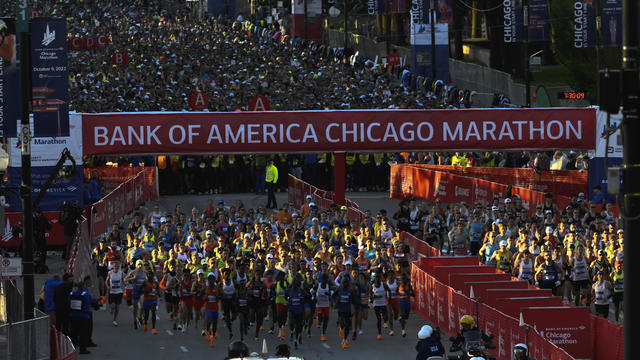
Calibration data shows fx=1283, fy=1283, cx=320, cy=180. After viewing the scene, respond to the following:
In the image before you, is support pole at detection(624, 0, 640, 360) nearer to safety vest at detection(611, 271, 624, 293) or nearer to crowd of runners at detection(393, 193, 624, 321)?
crowd of runners at detection(393, 193, 624, 321)

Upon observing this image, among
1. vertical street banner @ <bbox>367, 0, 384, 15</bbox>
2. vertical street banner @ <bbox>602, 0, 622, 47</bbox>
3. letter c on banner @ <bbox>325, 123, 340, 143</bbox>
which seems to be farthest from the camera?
vertical street banner @ <bbox>367, 0, 384, 15</bbox>

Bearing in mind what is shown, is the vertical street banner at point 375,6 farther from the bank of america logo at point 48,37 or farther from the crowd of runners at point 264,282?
the bank of america logo at point 48,37

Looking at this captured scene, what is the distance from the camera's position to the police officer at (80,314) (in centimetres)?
2513

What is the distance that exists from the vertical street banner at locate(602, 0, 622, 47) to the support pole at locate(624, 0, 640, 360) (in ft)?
95.4

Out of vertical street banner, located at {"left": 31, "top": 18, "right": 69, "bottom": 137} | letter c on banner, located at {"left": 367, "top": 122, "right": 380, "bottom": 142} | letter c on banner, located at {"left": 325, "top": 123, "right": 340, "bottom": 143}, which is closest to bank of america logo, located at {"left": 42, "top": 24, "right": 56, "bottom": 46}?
vertical street banner, located at {"left": 31, "top": 18, "right": 69, "bottom": 137}

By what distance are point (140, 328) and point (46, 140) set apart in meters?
10.4

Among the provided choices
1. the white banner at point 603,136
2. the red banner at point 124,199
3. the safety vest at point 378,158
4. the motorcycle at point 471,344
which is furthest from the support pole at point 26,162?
A: the safety vest at point 378,158

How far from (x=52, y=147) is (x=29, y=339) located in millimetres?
16426

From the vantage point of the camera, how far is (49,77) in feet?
80.4

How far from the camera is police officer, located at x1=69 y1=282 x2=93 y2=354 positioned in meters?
25.1

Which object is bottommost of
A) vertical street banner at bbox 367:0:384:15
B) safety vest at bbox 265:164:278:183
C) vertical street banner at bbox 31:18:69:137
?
safety vest at bbox 265:164:278:183

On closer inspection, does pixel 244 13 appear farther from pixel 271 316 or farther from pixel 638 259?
pixel 638 259

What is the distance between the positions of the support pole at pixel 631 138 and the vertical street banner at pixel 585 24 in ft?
117

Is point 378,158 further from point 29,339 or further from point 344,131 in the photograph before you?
point 29,339
